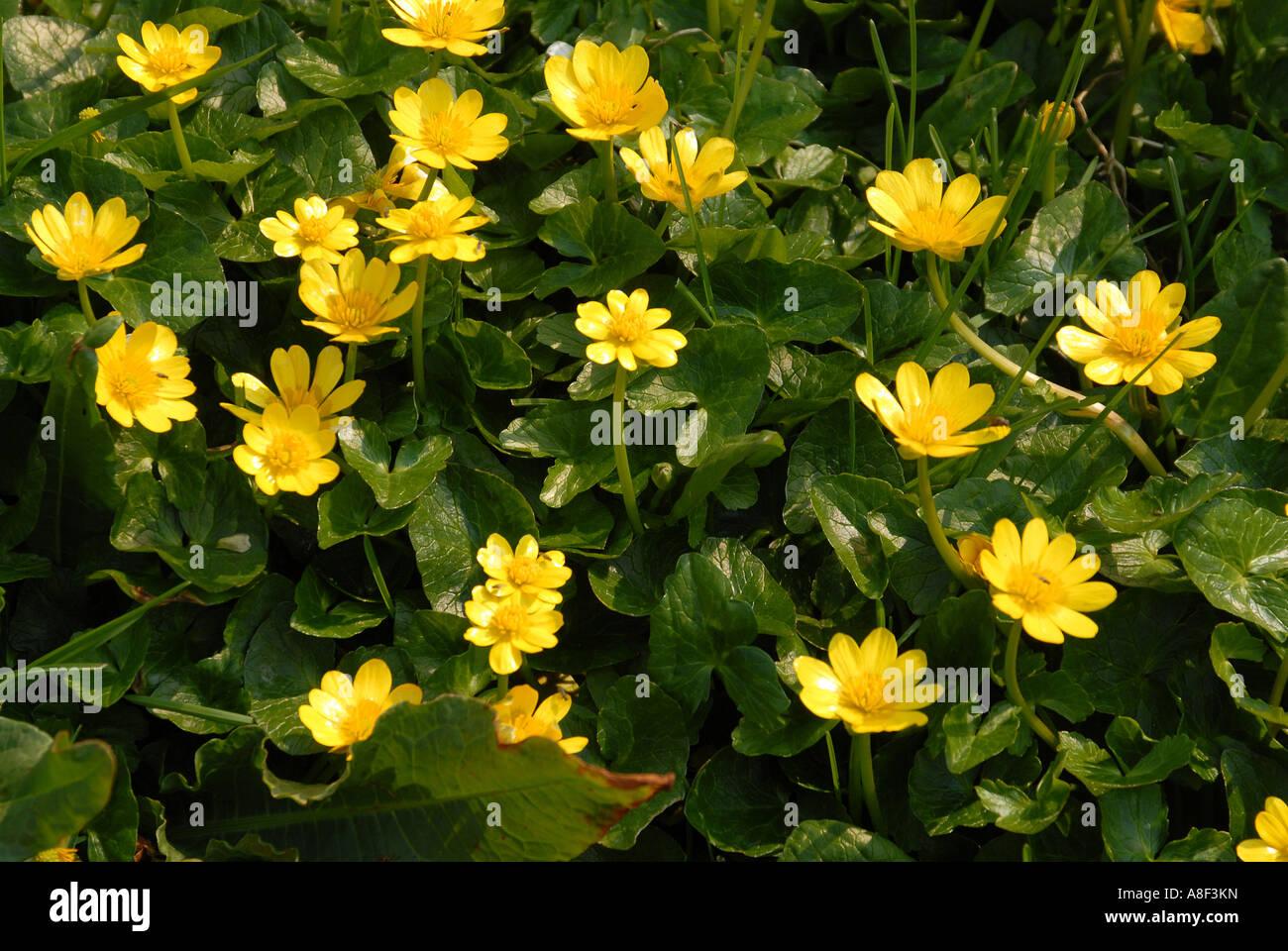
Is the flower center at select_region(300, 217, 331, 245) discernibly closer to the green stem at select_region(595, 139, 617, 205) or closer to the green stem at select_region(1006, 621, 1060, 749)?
the green stem at select_region(595, 139, 617, 205)

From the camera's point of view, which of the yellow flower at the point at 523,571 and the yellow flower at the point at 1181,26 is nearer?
the yellow flower at the point at 523,571

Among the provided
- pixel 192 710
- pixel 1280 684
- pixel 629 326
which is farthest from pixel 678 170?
pixel 1280 684

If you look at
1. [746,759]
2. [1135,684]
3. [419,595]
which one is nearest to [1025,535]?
[1135,684]

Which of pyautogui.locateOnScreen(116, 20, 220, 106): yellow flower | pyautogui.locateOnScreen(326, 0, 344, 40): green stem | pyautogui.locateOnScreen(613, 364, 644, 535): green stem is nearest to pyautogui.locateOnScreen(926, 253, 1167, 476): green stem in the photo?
pyautogui.locateOnScreen(613, 364, 644, 535): green stem

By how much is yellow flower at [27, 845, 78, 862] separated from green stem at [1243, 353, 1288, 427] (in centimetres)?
239

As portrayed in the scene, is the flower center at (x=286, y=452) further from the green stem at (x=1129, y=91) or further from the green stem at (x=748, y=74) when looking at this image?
the green stem at (x=1129, y=91)

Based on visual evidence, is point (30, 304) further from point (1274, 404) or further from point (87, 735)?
point (1274, 404)

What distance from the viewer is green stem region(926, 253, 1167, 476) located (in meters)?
2.45

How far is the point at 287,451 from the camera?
2.15m

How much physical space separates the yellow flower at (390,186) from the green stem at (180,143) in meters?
0.30

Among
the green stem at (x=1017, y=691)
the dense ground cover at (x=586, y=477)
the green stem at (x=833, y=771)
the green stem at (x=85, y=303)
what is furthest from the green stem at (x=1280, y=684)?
the green stem at (x=85, y=303)

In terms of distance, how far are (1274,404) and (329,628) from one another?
200 cm

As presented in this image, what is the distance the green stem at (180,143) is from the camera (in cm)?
240

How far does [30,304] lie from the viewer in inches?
99.1
